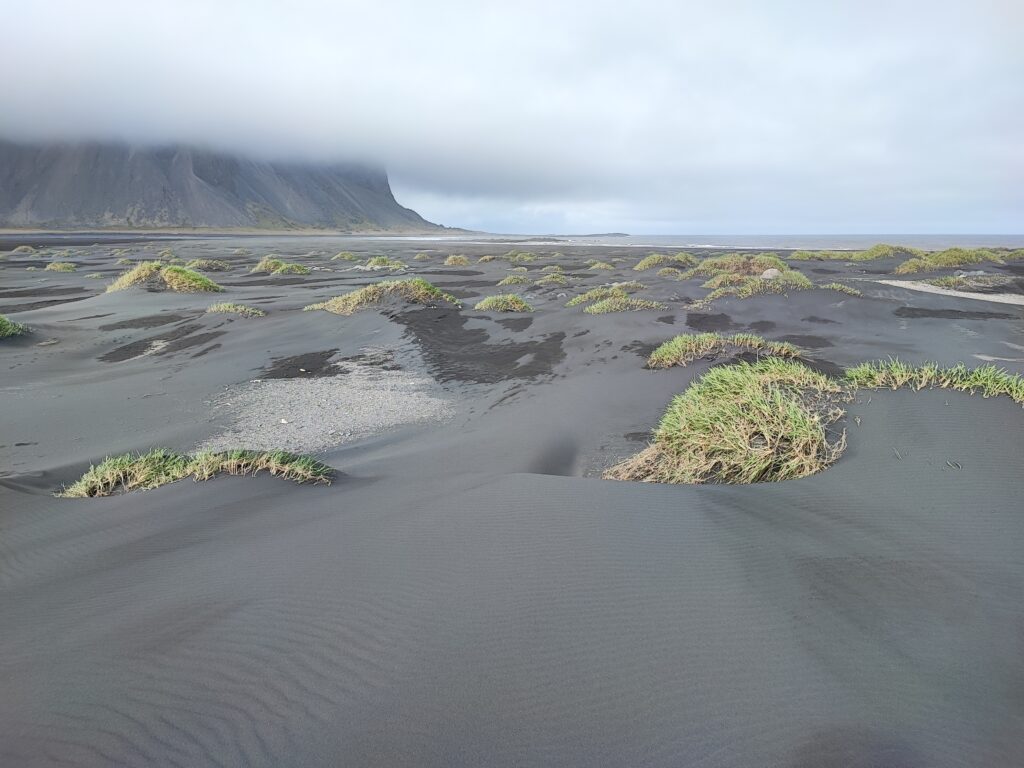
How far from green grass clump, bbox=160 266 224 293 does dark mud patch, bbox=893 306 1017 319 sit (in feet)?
72.6

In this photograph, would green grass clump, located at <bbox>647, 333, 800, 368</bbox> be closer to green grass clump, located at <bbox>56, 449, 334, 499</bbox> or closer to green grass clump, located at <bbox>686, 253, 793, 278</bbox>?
green grass clump, located at <bbox>56, 449, 334, 499</bbox>

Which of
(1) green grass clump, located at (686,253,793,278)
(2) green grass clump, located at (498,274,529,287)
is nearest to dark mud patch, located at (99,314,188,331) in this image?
(2) green grass clump, located at (498,274,529,287)

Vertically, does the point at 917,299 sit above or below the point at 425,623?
above

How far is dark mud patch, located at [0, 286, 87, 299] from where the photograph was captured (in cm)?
1959

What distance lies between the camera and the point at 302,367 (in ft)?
35.3

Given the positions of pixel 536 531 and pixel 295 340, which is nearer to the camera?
pixel 536 531

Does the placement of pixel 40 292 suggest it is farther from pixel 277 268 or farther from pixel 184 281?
pixel 277 268

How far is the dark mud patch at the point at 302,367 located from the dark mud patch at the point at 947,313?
15152 mm

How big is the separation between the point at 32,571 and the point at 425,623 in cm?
274

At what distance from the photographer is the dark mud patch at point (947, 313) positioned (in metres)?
14.0

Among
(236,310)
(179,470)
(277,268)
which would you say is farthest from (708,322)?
(277,268)

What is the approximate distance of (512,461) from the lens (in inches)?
237

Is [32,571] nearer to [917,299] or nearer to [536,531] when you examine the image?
[536,531]

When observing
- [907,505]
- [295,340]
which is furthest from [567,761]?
[295,340]
